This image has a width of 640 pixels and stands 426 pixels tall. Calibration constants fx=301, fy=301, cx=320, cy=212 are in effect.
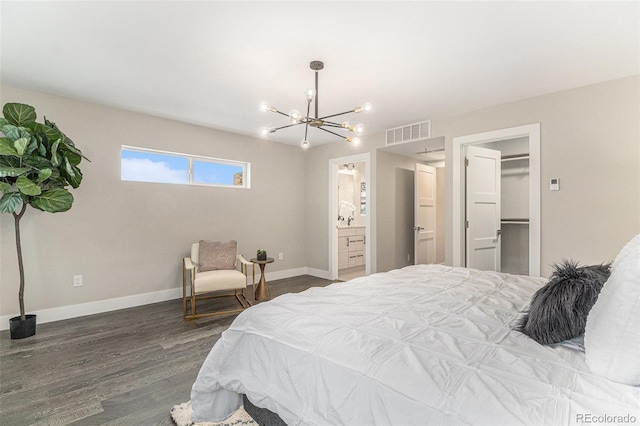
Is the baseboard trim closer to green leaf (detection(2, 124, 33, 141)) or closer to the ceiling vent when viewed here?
green leaf (detection(2, 124, 33, 141))

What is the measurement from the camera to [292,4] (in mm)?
1906

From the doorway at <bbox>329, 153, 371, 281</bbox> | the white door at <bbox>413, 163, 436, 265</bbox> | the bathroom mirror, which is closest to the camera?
the doorway at <bbox>329, 153, 371, 281</bbox>

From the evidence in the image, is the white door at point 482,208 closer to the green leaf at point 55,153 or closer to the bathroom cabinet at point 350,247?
the bathroom cabinet at point 350,247

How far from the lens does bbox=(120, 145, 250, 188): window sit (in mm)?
4028

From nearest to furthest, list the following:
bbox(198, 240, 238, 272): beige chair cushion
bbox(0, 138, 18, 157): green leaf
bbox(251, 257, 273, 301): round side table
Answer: bbox(0, 138, 18, 157): green leaf
bbox(198, 240, 238, 272): beige chair cushion
bbox(251, 257, 273, 301): round side table

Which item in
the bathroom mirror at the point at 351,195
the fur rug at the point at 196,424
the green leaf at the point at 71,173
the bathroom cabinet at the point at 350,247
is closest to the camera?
the fur rug at the point at 196,424

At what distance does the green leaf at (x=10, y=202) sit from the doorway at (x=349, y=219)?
4060 millimetres

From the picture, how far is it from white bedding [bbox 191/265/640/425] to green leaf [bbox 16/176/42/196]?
255 centimetres

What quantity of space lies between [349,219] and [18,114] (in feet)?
19.1

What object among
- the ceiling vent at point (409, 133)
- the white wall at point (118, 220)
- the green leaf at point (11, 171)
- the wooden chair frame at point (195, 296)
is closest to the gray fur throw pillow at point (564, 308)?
the wooden chair frame at point (195, 296)

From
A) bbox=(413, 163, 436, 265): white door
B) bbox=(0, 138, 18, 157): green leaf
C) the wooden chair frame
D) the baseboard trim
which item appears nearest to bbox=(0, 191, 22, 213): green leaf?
bbox=(0, 138, 18, 157): green leaf

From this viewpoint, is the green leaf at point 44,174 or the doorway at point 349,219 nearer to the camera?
the green leaf at point 44,174

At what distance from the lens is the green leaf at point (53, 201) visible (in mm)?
2900

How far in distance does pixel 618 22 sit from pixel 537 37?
18.2 inches
